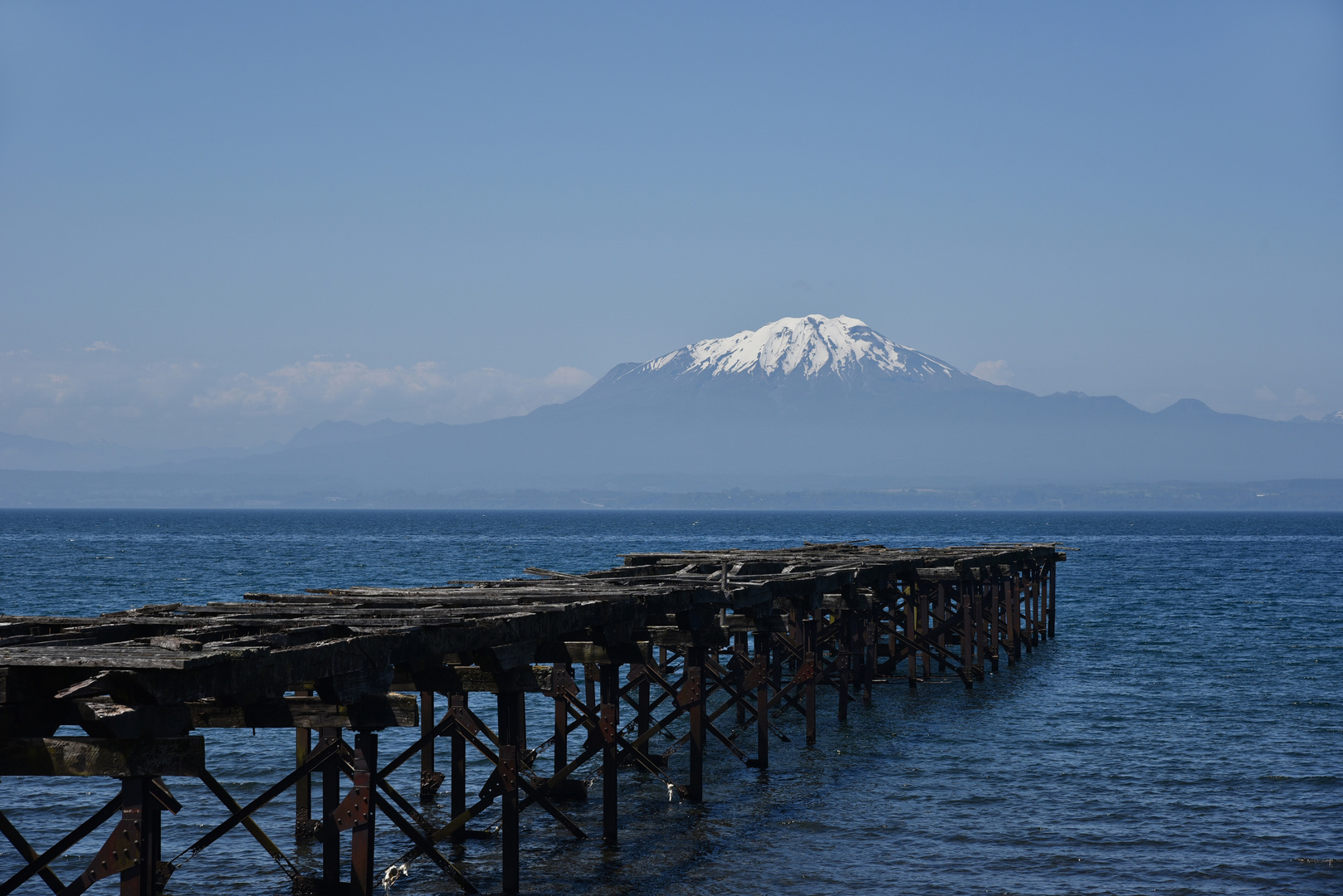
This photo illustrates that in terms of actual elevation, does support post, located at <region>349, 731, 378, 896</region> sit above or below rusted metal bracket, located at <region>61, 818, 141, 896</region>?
below

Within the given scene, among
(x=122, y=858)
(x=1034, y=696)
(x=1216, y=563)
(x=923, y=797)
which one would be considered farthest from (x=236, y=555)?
(x=122, y=858)

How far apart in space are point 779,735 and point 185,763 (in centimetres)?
1826

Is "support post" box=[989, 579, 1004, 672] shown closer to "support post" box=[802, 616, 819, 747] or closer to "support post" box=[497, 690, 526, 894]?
"support post" box=[802, 616, 819, 747]

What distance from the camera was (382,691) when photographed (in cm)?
1254

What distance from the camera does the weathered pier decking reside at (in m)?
9.70

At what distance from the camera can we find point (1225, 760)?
24500 millimetres

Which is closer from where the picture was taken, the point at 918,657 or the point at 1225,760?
the point at 1225,760

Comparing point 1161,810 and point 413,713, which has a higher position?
point 413,713

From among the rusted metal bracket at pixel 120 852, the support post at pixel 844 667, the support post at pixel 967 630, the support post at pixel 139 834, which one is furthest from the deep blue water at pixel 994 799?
the rusted metal bracket at pixel 120 852

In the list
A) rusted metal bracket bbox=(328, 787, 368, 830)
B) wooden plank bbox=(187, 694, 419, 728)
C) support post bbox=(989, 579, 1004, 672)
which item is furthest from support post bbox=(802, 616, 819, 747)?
rusted metal bracket bbox=(328, 787, 368, 830)

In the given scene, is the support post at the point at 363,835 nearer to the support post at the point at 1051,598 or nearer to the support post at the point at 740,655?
the support post at the point at 740,655

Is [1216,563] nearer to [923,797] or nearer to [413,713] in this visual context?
[923,797]

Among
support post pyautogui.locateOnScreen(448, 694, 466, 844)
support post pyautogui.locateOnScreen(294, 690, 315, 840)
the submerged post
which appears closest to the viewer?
support post pyautogui.locateOnScreen(294, 690, 315, 840)

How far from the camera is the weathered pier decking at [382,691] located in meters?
9.70
